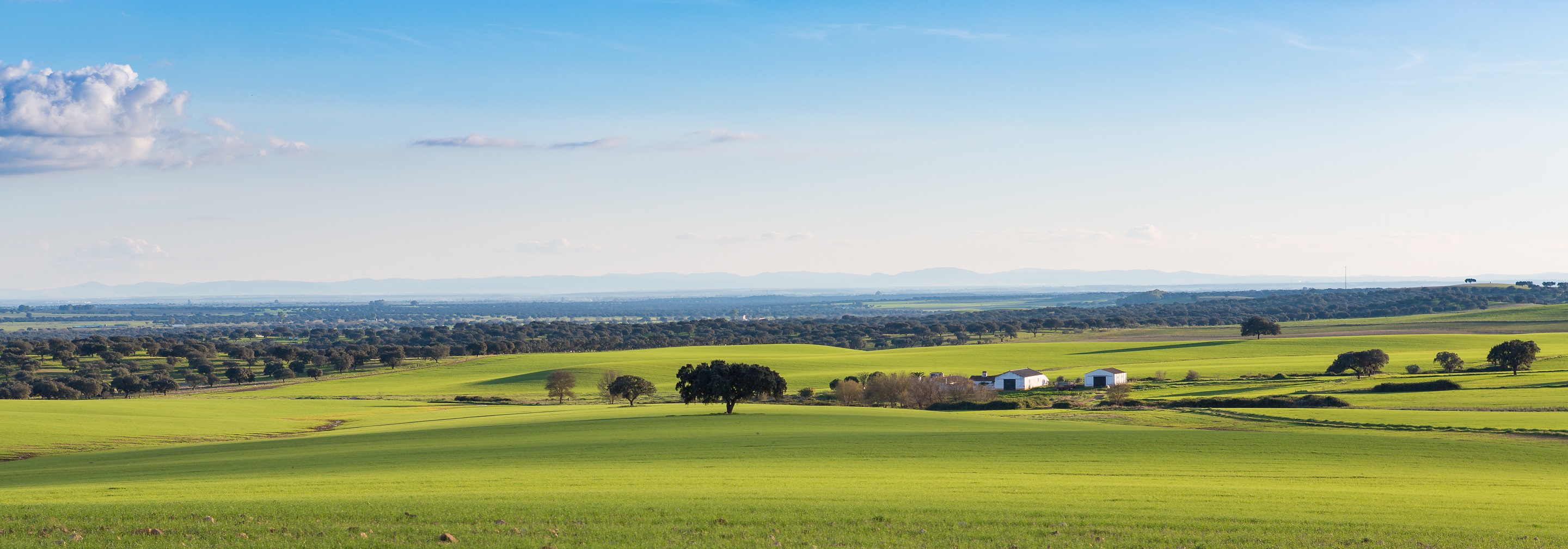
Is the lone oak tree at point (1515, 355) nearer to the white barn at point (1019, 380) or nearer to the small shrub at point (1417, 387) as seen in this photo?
the small shrub at point (1417, 387)

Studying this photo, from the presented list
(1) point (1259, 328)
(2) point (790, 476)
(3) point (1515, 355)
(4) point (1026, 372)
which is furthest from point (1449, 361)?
(2) point (790, 476)

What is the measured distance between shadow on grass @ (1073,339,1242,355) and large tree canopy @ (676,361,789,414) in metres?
72.9

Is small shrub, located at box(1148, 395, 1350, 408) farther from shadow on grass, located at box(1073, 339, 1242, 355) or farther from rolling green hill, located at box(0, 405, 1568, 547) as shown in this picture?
shadow on grass, located at box(1073, 339, 1242, 355)

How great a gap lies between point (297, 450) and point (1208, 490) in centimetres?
3092

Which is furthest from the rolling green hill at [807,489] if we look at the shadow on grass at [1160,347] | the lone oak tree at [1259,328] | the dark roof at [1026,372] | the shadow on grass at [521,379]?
the lone oak tree at [1259,328]

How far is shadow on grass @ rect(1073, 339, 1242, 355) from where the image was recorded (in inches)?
4643

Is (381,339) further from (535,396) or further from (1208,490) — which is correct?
(1208,490)

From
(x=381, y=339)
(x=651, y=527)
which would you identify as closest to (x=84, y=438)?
(x=651, y=527)

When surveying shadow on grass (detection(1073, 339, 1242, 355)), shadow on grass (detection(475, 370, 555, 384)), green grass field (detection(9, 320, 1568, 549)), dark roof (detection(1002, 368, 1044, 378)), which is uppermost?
green grass field (detection(9, 320, 1568, 549))

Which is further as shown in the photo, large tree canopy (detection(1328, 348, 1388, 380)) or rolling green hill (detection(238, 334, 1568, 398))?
rolling green hill (detection(238, 334, 1568, 398))

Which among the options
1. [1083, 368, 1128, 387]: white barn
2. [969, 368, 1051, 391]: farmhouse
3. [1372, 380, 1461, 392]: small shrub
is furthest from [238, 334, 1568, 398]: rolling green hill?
[1372, 380, 1461, 392]: small shrub

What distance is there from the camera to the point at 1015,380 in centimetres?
9156

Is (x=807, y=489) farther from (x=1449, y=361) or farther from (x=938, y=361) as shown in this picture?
(x=938, y=361)

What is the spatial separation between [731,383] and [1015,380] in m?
44.7
